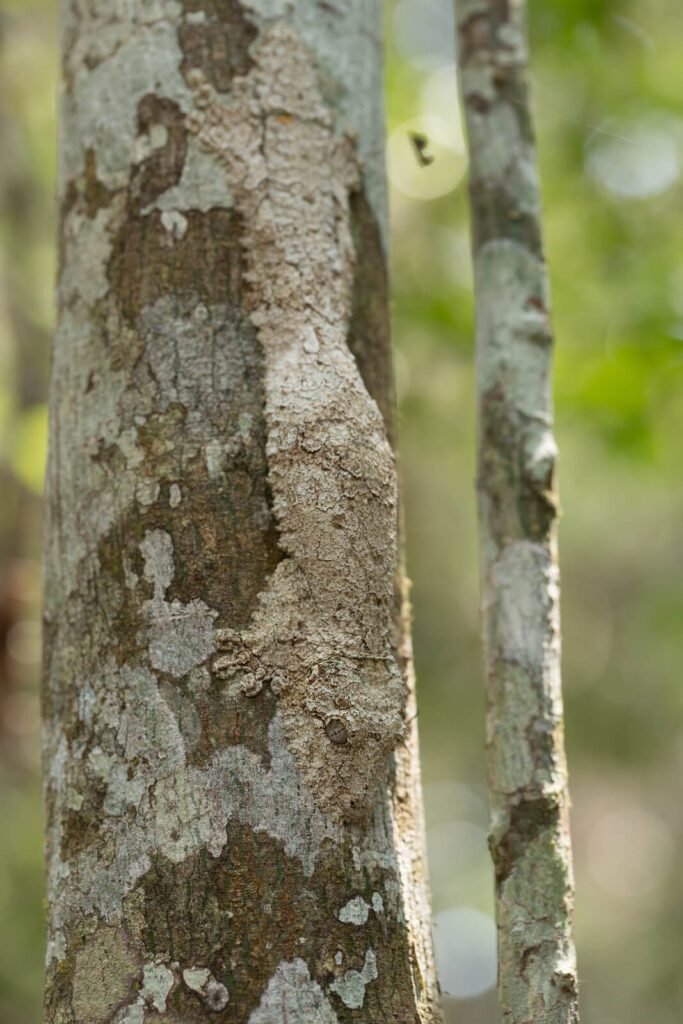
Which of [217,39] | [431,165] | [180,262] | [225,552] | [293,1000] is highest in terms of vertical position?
[431,165]

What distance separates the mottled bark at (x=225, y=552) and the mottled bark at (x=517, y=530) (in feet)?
0.60

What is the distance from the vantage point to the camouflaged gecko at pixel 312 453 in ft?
5.17

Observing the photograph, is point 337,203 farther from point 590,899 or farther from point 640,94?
point 590,899

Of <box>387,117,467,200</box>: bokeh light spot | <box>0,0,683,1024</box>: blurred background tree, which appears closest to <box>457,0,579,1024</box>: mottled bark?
<box>0,0,683,1024</box>: blurred background tree

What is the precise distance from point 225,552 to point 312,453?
20 centimetres

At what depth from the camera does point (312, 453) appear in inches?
65.6

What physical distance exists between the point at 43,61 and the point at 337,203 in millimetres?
5588

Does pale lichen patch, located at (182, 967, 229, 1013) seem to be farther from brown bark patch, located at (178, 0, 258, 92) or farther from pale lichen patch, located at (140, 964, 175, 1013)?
brown bark patch, located at (178, 0, 258, 92)

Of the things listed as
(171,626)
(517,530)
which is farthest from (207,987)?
(517,530)

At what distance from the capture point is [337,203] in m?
1.89

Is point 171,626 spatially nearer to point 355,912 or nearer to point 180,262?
point 355,912

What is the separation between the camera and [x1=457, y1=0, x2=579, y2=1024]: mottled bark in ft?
5.72

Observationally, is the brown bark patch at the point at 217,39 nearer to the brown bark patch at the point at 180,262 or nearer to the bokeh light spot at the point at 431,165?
the brown bark patch at the point at 180,262

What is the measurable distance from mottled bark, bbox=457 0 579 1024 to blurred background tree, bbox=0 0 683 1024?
6.9 inches
